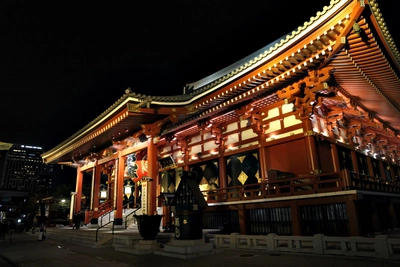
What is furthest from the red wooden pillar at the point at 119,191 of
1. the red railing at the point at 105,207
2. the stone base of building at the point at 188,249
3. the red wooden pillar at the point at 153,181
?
the stone base of building at the point at 188,249

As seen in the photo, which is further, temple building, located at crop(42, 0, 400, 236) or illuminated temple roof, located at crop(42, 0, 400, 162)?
temple building, located at crop(42, 0, 400, 236)

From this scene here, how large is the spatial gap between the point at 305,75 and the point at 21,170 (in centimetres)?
15331

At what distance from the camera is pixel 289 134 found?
13094mm

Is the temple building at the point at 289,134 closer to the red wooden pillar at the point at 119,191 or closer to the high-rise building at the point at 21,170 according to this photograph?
the red wooden pillar at the point at 119,191

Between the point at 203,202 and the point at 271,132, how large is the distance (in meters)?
6.14

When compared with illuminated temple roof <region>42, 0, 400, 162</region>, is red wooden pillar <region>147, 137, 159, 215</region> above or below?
below

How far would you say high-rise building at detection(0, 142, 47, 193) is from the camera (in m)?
125

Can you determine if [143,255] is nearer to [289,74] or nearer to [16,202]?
[289,74]

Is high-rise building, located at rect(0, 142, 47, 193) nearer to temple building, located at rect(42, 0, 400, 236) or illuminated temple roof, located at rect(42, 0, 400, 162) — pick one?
temple building, located at rect(42, 0, 400, 236)

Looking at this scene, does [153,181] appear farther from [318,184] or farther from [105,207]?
[105,207]

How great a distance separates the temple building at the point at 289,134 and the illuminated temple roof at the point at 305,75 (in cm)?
5

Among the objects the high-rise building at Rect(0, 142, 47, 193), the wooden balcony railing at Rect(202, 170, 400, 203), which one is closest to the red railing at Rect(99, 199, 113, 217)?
A: the wooden balcony railing at Rect(202, 170, 400, 203)

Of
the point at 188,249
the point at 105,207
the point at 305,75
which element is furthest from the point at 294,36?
the point at 105,207

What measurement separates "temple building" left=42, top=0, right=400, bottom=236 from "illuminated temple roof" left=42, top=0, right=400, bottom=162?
0.05 meters
